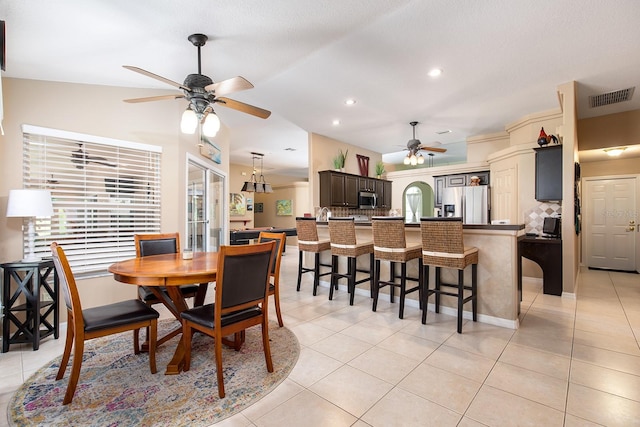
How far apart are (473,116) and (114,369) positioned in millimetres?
5909

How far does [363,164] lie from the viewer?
24.9 feet

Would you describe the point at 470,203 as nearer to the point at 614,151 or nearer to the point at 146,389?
the point at 614,151

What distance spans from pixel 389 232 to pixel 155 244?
98.5 inches

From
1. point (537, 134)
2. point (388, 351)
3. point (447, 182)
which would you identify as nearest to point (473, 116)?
point (537, 134)

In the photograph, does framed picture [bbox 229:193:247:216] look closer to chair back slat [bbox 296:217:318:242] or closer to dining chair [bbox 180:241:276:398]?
chair back slat [bbox 296:217:318:242]

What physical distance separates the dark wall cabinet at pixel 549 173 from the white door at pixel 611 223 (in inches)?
110

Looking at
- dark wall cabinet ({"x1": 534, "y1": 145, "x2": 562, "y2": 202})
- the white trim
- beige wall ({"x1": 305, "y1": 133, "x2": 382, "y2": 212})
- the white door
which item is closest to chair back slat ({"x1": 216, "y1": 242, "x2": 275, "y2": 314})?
the white trim

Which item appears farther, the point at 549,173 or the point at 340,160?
the point at 340,160

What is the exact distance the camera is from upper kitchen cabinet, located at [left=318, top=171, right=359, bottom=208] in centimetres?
619

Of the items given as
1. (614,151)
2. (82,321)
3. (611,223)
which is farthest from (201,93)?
(611,223)

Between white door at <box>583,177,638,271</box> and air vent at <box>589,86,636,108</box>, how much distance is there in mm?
2277

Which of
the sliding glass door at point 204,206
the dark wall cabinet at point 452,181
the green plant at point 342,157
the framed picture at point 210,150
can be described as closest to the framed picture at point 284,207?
the green plant at point 342,157

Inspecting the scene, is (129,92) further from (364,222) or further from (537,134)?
(537,134)

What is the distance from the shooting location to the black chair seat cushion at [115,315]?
1896 millimetres
